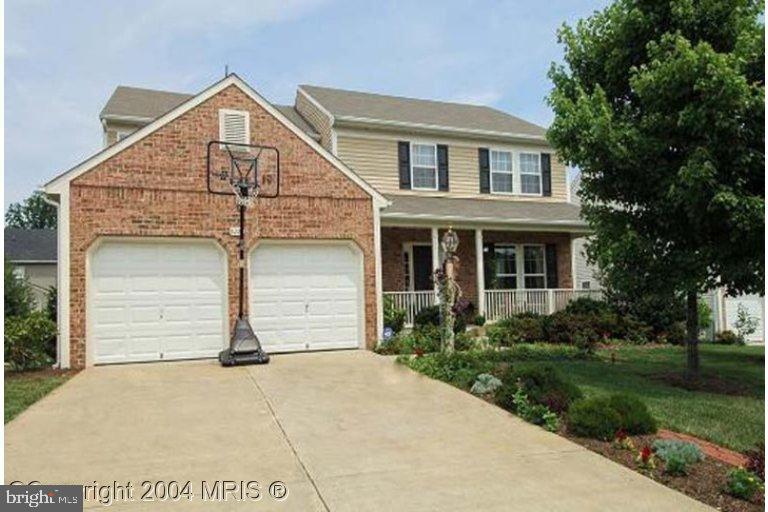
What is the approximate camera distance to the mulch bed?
15.8 feet

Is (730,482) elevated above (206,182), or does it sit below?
below

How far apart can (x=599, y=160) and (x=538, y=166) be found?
10861 mm

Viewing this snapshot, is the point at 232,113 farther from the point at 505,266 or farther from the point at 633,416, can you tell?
the point at 505,266

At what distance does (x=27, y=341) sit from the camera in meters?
11.3

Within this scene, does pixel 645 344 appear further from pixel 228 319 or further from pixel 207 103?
pixel 207 103

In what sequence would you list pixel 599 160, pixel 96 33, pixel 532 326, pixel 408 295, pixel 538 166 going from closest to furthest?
pixel 96 33, pixel 599 160, pixel 532 326, pixel 408 295, pixel 538 166

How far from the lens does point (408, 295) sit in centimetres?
1692

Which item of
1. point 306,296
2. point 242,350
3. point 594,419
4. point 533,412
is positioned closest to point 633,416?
point 594,419

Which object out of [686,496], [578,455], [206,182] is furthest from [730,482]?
[206,182]

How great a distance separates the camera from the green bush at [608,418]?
6492 millimetres

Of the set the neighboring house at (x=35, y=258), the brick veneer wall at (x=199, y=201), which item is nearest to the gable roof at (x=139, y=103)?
the brick veneer wall at (x=199, y=201)

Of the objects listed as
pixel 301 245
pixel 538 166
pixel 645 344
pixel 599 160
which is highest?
pixel 538 166

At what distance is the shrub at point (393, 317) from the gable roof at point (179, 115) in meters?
2.75

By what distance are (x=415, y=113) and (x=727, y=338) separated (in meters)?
11.5
